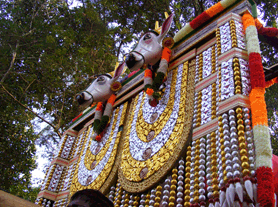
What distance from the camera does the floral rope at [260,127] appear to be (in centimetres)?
218

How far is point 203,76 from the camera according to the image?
3771 millimetres

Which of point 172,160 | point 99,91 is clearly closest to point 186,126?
point 172,160

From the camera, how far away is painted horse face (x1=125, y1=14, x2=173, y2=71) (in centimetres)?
429

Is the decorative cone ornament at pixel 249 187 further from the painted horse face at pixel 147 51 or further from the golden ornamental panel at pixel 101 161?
the painted horse face at pixel 147 51

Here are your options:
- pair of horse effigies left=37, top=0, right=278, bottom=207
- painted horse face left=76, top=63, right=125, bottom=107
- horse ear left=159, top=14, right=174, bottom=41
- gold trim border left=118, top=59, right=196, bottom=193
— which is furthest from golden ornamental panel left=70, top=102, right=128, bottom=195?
horse ear left=159, top=14, right=174, bottom=41

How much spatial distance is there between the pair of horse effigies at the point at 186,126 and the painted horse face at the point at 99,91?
2 cm

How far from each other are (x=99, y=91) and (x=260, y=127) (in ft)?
10.5

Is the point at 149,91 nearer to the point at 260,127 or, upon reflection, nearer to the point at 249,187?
the point at 260,127

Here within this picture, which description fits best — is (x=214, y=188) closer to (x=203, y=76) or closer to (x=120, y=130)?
(x=203, y=76)

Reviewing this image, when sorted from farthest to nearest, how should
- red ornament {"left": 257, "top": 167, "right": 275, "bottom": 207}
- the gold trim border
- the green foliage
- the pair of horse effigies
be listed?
the green foliage < the gold trim border < the pair of horse effigies < red ornament {"left": 257, "top": 167, "right": 275, "bottom": 207}

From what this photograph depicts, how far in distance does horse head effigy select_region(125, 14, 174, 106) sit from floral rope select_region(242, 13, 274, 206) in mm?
1278

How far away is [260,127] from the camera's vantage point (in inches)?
101

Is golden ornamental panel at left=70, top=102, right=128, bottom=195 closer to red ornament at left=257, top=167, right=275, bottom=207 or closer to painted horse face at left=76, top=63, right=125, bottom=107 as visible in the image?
painted horse face at left=76, top=63, right=125, bottom=107

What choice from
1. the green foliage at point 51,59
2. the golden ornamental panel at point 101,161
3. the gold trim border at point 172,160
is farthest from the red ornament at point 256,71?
the green foliage at point 51,59
